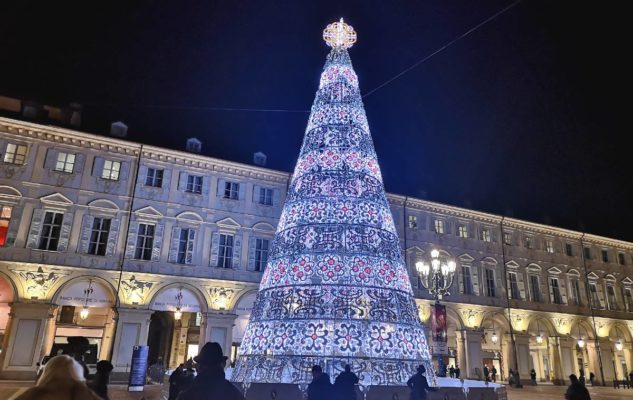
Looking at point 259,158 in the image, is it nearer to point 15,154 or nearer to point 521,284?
point 15,154

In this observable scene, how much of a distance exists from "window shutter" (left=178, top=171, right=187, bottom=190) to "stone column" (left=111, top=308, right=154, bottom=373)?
22.8 ft

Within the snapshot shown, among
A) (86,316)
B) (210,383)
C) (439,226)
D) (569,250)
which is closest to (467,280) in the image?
(439,226)

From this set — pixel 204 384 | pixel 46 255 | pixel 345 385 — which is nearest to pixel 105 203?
pixel 46 255

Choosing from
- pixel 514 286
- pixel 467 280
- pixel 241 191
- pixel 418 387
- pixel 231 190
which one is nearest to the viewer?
pixel 418 387

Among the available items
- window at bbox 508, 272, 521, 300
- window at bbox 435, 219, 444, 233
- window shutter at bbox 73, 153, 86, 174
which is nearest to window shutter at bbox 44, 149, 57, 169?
window shutter at bbox 73, 153, 86, 174

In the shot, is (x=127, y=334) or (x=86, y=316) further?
(x=86, y=316)

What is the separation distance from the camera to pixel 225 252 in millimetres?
25578

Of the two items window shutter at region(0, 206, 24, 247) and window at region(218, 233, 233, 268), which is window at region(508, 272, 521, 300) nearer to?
window at region(218, 233, 233, 268)

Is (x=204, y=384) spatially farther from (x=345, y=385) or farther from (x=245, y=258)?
(x=245, y=258)

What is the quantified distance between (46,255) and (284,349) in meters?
18.2

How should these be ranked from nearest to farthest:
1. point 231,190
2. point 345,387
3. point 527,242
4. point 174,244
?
point 345,387, point 174,244, point 231,190, point 527,242

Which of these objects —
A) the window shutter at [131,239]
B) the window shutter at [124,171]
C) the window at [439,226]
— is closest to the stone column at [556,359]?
the window at [439,226]

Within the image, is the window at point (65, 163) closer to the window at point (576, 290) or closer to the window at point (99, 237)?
the window at point (99, 237)

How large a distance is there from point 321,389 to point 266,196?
72.9 feet
